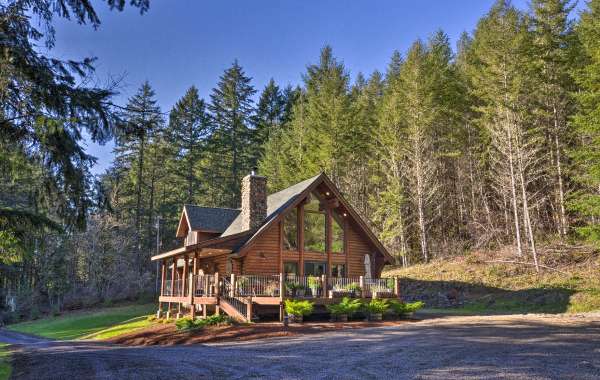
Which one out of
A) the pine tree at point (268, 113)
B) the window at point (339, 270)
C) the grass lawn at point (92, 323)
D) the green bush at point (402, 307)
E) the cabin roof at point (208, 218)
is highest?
the pine tree at point (268, 113)

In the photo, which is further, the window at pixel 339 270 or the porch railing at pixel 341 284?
the window at pixel 339 270

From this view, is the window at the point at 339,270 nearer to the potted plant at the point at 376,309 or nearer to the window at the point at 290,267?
the window at the point at 290,267

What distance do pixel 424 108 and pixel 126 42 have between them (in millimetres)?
26420

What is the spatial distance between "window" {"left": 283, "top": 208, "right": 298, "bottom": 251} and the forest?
25.4 feet

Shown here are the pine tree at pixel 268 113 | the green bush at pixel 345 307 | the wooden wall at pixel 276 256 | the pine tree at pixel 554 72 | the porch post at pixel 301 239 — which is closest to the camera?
the green bush at pixel 345 307

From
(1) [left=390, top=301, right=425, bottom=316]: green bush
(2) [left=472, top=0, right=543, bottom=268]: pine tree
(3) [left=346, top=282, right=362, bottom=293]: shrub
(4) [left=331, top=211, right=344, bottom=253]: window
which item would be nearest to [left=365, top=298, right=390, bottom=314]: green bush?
(1) [left=390, top=301, right=425, bottom=316]: green bush

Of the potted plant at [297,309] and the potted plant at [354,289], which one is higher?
the potted plant at [354,289]

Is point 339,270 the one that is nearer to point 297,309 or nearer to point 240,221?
point 240,221

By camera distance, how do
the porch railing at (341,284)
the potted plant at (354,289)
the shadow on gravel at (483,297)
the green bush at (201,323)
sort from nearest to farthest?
the green bush at (201,323), the potted plant at (354,289), the porch railing at (341,284), the shadow on gravel at (483,297)

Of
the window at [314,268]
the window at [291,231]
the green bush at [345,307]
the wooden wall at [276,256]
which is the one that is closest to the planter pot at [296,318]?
the green bush at [345,307]

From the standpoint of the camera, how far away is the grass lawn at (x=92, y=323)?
23188mm

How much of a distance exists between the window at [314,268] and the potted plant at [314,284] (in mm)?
2628

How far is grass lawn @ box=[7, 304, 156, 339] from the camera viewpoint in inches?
913

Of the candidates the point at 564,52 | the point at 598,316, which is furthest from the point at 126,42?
the point at 564,52
